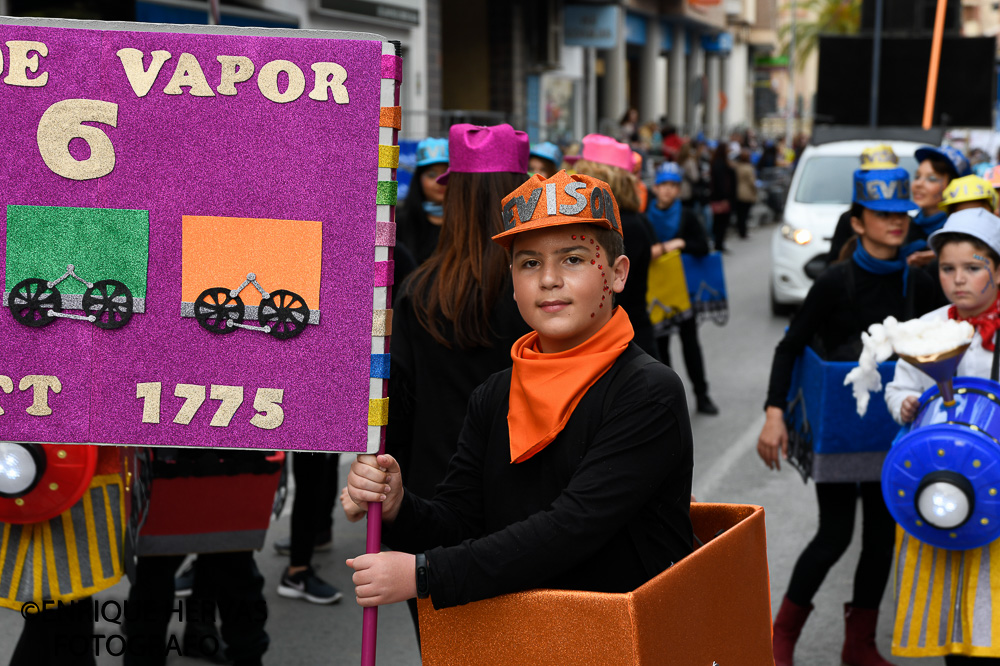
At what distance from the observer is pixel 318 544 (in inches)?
226

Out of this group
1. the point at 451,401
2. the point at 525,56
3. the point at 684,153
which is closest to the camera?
the point at 451,401

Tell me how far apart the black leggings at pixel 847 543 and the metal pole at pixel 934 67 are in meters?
11.3

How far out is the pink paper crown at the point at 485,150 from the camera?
3311 millimetres

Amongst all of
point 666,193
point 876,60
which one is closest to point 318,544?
point 666,193

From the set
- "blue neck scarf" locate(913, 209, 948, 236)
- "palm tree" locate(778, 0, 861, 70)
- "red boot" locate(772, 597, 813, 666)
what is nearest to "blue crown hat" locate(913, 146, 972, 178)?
"blue neck scarf" locate(913, 209, 948, 236)

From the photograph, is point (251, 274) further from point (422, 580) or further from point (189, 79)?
point (422, 580)

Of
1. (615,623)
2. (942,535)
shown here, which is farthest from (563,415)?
(942,535)

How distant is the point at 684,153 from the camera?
17812 millimetres

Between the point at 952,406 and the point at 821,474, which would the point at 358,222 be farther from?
the point at 821,474

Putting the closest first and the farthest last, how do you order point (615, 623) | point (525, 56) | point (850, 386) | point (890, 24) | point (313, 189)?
point (615, 623), point (313, 189), point (850, 386), point (890, 24), point (525, 56)

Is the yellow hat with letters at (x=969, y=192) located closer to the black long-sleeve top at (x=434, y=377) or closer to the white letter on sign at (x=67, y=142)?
the black long-sleeve top at (x=434, y=377)

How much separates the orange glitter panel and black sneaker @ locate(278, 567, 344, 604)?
10.4 ft

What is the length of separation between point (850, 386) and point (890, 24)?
1400 cm

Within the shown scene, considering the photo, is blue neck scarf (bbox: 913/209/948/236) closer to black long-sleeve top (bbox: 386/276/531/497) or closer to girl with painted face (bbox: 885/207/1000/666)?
girl with painted face (bbox: 885/207/1000/666)
